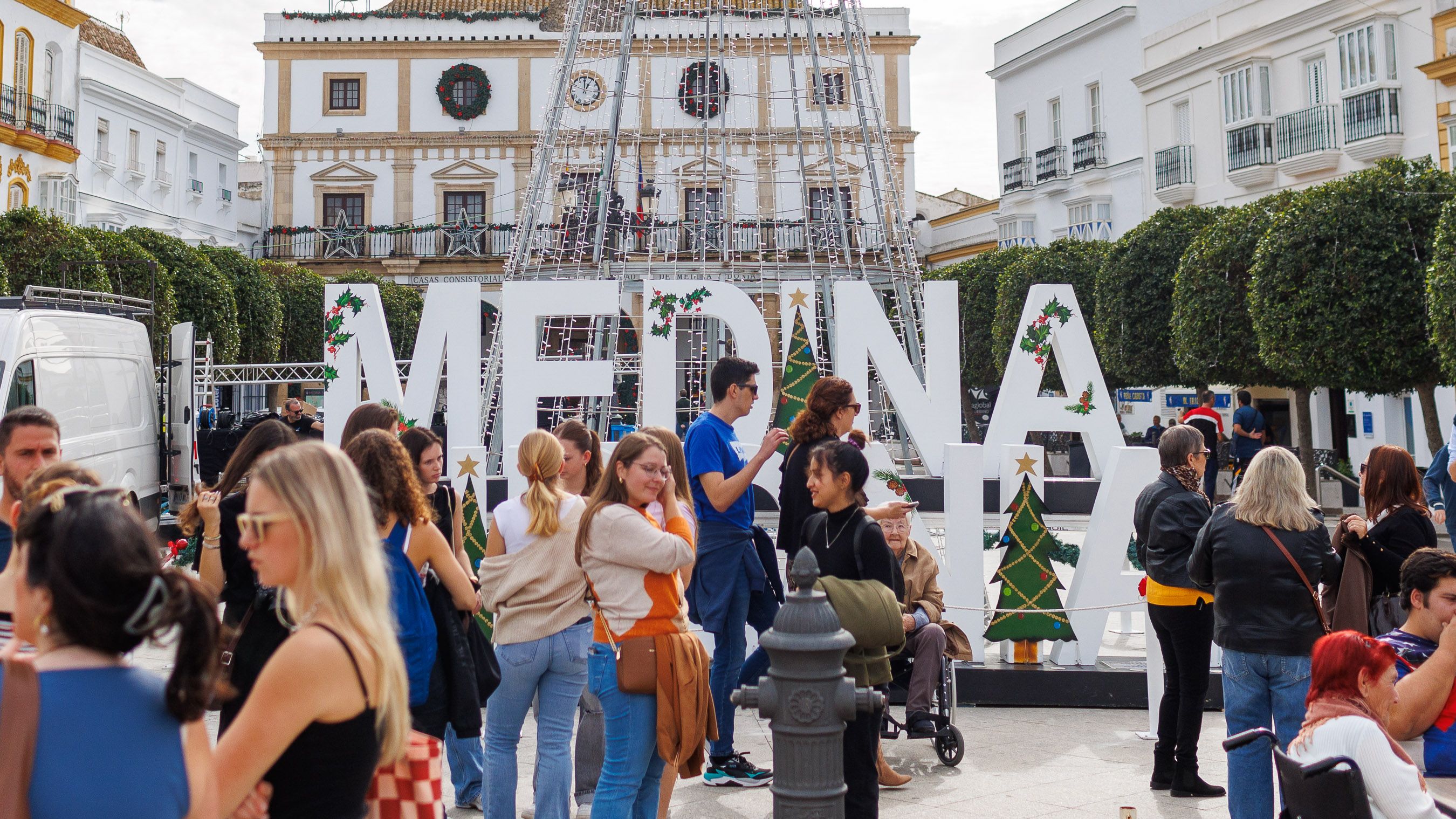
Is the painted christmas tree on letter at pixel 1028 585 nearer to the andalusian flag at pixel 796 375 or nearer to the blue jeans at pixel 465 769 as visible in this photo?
the andalusian flag at pixel 796 375

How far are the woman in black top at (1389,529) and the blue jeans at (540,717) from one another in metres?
3.13

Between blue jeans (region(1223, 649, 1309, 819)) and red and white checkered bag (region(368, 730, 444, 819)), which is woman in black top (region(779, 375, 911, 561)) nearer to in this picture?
blue jeans (region(1223, 649, 1309, 819))

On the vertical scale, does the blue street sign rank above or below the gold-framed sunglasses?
above

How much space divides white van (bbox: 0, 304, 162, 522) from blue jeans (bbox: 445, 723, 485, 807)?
393 centimetres

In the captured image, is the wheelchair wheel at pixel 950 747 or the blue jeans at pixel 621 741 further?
the wheelchair wheel at pixel 950 747

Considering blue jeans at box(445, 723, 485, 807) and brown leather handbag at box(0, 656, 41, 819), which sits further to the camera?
blue jeans at box(445, 723, 485, 807)

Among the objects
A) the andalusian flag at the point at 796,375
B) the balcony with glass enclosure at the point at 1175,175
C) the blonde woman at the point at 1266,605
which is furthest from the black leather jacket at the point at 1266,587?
the balcony with glass enclosure at the point at 1175,175

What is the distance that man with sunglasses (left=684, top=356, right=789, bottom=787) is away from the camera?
17.5 ft

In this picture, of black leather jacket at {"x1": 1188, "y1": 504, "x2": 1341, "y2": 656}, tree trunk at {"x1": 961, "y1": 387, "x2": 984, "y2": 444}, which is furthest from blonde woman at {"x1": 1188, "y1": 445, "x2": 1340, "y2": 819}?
tree trunk at {"x1": 961, "y1": 387, "x2": 984, "y2": 444}

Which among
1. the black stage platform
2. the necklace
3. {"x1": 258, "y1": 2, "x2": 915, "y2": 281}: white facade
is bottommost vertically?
the black stage platform

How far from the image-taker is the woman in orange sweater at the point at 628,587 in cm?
400

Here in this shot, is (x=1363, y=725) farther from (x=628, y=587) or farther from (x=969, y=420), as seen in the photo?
(x=969, y=420)

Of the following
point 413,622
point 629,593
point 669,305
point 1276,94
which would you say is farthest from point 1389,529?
point 1276,94

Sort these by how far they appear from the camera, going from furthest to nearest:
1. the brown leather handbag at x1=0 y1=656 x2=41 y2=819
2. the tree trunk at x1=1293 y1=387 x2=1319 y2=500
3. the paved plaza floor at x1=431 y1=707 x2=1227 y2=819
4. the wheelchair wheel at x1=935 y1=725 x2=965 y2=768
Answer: the tree trunk at x1=1293 y1=387 x2=1319 y2=500, the wheelchair wheel at x1=935 y1=725 x2=965 y2=768, the paved plaza floor at x1=431 y1=707 x2=1227 y2=819, the brown leather handbag at x1=0 y1=656 x2=41 y2=819
